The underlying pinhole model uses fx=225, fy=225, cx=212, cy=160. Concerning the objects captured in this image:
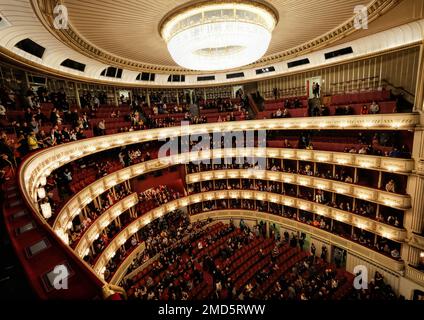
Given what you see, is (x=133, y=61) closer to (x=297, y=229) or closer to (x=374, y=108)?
(x=374, y=108)

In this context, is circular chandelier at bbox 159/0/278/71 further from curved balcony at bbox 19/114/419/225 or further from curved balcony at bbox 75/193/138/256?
curved balcony at bbox 75/193/138/256

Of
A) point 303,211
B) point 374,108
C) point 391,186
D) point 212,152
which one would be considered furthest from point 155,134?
point 391,186

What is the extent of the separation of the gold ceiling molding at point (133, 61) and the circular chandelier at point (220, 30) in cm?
74

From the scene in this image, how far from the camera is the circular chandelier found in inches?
268

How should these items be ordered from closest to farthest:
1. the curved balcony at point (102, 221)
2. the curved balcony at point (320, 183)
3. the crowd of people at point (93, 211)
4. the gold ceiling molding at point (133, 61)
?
the gold ceiling molding at point (133, 61), the curved balcony at point (102, 221), the crowd of people at point (93, 211), the curved balcony at point (320, 183)

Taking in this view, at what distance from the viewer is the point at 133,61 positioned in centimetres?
1292

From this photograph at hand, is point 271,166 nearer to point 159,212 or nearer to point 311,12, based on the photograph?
point 159,212

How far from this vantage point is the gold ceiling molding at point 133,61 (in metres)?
6.61

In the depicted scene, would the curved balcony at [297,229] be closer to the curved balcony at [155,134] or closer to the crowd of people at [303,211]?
the crowd of people at [303,211]

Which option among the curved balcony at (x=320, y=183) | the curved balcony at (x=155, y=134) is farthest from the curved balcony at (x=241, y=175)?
the curved balcony at (x=155, y=134)

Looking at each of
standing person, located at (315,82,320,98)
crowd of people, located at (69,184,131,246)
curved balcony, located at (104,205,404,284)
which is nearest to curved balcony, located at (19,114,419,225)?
crowd of people, located at (69,184,131,246)

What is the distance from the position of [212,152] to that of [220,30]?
13.0m

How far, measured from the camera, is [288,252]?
16078mm
